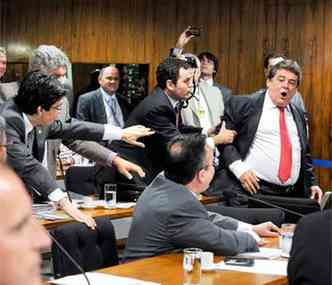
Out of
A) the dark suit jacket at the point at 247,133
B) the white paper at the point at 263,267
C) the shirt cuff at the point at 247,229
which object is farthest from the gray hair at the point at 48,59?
the white paper at the point at 263,267

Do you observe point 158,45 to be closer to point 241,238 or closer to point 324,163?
point 324,163

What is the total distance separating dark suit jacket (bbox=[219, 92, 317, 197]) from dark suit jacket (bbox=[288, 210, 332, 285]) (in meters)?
2.73

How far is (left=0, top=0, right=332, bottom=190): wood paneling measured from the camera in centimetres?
789

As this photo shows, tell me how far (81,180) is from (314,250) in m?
3.35

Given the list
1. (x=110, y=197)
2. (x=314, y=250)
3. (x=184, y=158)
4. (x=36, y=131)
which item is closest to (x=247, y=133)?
(x=110, y=197)

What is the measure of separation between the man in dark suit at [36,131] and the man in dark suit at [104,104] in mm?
3365

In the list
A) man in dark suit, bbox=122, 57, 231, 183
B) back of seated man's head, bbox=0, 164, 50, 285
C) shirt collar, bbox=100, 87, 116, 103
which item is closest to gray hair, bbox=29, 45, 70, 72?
man in dark suit, bbox=122, 57, 231, 183

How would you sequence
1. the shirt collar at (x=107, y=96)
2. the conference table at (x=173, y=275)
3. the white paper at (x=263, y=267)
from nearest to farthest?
the conference table at (x=173, y=275) → the white paper at (x=263, y=267) → the shirt collar at (x=107, y=96)

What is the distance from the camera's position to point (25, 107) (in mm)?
3814

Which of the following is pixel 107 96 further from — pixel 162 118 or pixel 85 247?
pixel 85 247

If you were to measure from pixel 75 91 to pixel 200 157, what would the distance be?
5.77m

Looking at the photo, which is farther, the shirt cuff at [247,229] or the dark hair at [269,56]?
the dark hair at [269,56]

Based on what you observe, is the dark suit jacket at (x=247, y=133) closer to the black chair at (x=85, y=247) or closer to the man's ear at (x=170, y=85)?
the man's ear at (x=170, y=85)

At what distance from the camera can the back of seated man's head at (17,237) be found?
1.29ft
